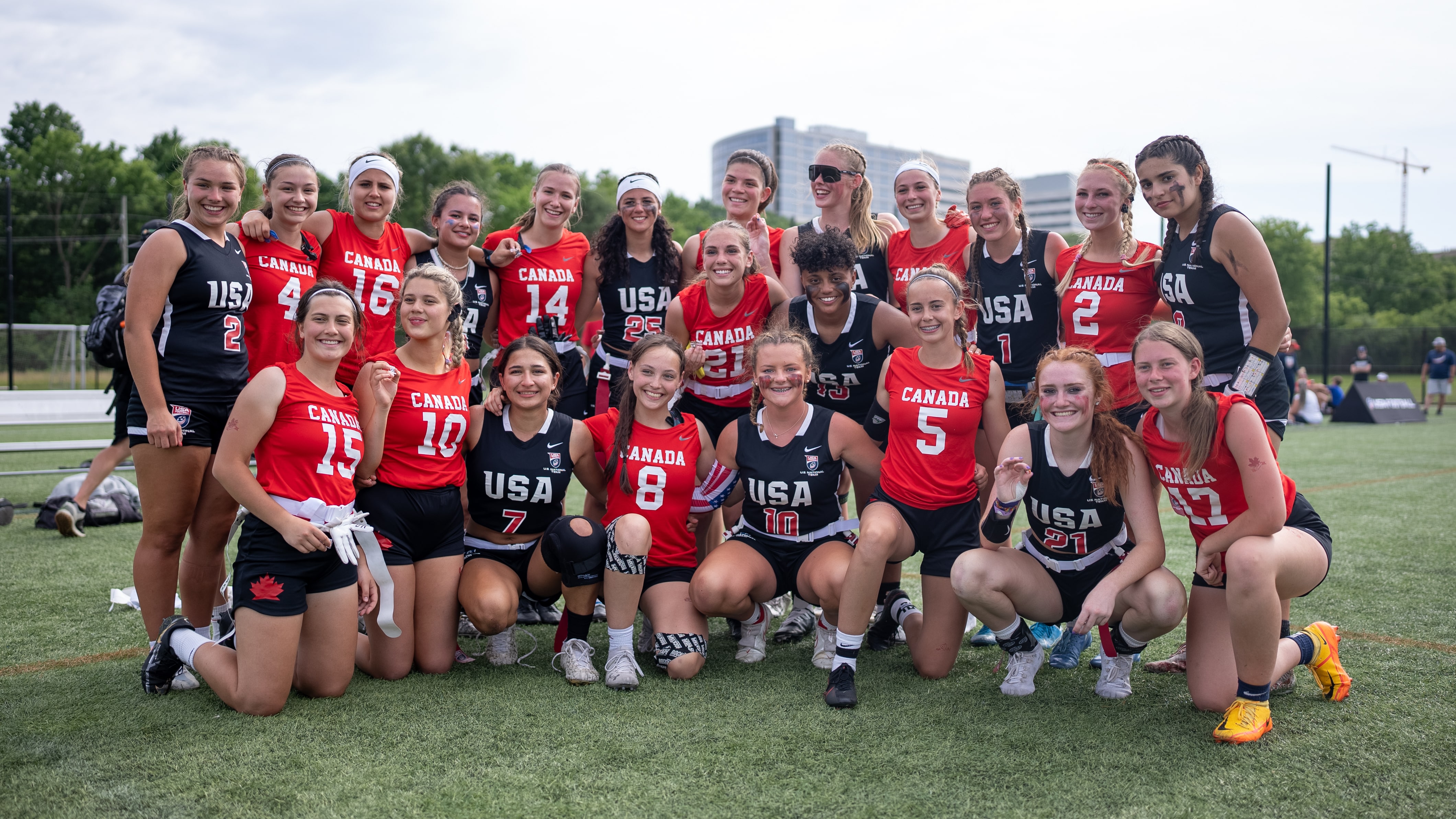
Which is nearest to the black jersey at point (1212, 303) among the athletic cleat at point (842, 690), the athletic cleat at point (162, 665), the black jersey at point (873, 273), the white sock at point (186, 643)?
the black jersey at point (873, 273)

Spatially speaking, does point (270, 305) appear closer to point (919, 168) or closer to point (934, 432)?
point (934, 432)

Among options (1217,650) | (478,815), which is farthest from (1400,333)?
(478,815)

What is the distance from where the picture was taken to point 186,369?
366 cm

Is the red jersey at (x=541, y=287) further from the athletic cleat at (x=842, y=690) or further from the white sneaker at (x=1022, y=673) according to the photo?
the white sneaker at (x=1022, y=673)

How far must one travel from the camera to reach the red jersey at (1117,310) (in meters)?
4.04

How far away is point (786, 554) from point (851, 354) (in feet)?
3.39

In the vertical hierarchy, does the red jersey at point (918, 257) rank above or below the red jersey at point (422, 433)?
above

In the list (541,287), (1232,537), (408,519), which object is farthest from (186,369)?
(1232,537)

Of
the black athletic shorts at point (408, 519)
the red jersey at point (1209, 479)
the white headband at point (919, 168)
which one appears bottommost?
the black athletic shorts at point (408, 519)

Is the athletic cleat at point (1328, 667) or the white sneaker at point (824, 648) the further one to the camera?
the white sneaker at point (824, 648)

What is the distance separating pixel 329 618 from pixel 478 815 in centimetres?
133

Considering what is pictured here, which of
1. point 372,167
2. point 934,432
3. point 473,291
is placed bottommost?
point 934,432

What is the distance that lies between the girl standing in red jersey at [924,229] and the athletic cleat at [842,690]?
1962mm

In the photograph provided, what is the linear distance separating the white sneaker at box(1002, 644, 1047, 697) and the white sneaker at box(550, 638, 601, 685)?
162 centimetres
